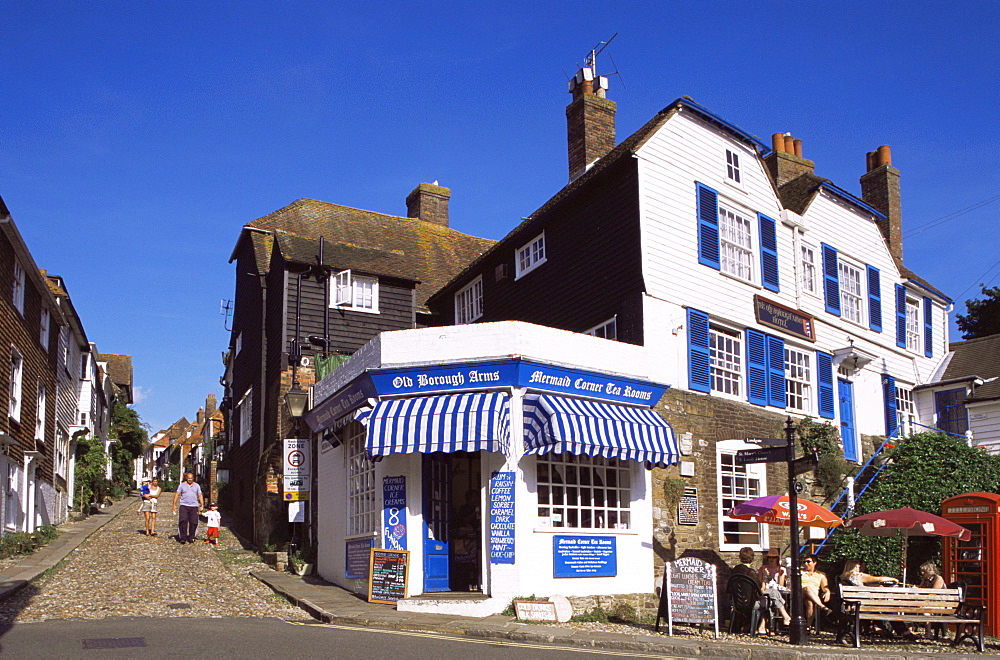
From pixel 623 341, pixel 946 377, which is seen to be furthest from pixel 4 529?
pixel 946 377

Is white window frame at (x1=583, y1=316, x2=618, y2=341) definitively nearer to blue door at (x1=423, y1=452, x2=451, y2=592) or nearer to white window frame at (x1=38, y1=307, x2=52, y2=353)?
blue door at (x1=423, y1=452, x2=451, y2=592)

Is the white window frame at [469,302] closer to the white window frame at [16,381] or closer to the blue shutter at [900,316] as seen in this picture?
the white window frame at [16,381]

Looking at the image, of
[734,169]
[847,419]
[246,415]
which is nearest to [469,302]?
[246,415]

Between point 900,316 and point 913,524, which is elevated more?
point 900,316

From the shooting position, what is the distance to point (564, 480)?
16.0 metres

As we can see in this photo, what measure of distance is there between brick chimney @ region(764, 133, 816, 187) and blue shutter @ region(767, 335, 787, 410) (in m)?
6.12

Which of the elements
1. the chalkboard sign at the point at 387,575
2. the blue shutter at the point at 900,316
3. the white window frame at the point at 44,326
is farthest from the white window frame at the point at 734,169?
the white window frame at the point at 44,326

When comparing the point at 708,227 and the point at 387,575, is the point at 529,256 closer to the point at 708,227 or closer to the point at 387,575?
the point at 708,227

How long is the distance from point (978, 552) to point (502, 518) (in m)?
7.91

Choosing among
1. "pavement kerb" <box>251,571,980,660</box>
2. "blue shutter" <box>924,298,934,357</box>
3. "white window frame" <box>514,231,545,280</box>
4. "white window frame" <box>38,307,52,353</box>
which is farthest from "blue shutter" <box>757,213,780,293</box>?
"white window frame" <box>38,307,52,353</box>

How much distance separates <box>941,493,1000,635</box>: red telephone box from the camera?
1488 cm

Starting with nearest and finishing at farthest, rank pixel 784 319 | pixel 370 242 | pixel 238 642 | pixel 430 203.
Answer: pixel 238 642 → pixel 784 319 → pixel 370 242 → pixel 430 203

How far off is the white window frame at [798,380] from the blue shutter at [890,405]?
12.2ft

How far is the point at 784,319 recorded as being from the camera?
70.8 ft
